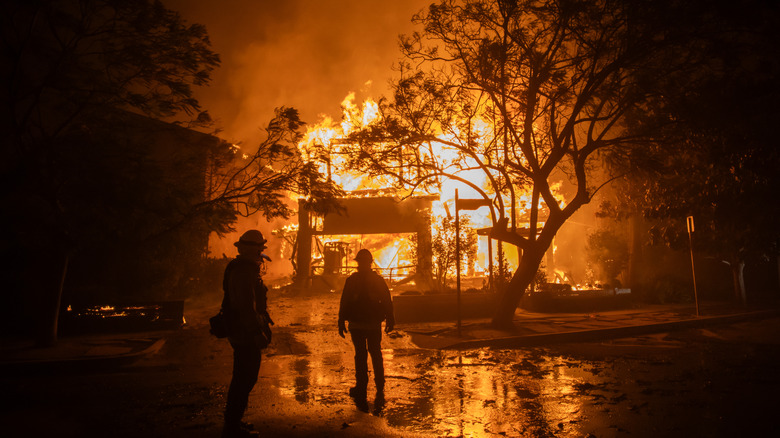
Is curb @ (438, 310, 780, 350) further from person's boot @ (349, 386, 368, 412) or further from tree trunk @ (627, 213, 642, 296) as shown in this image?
tree trunk @ (627, 213, 642, 296)

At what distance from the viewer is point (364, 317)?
6316mm

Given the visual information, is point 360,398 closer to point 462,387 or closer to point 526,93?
point 462,387

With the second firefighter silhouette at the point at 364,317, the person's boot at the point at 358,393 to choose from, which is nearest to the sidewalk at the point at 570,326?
the second firefighter silhouette at the point at 364,317

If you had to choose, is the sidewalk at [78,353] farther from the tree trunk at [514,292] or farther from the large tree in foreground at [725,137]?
the large tree in foreground at [725,137]

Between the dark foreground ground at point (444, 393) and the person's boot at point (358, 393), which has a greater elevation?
the person's boot at point (358, 393)

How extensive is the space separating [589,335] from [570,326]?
1.22m

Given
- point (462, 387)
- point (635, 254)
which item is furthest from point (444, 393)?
point (635, 254)

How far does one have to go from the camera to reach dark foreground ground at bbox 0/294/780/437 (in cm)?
514

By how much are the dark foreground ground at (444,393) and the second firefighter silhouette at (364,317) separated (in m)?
0.38

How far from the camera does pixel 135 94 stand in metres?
10.6

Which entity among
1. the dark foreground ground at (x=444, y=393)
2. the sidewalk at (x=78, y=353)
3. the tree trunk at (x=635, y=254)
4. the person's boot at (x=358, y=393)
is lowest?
the dark foreground ground at (x=444, y=393)

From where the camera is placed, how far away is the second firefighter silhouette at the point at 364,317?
627cm

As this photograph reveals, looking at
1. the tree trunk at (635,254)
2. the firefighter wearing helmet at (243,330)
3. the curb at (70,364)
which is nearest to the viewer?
the firefighter wearing helmet at (243,330)

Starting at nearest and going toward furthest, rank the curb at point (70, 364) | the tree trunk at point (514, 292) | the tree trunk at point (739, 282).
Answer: the curb at point (70, 364) < the tree trunk at point (514, 292) < the tree trunk at point (739, 282)
